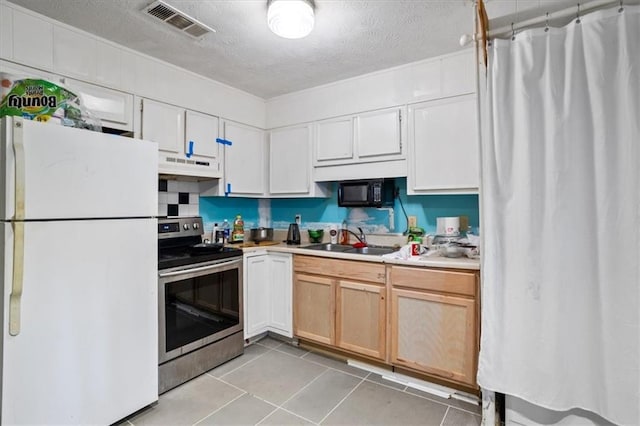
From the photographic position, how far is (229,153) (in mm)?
2957

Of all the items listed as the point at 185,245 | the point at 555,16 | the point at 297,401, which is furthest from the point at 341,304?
the point at 555,16

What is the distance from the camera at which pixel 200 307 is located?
2354mm

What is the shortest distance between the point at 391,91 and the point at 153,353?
2.50 metres

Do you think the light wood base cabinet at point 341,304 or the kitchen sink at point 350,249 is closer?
the light wood base cabinet at point 341,304

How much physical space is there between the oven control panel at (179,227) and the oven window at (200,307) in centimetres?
51

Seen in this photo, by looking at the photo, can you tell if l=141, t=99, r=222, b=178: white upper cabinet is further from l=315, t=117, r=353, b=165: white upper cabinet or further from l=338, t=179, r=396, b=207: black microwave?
l=338, t=179, r=396, b=207: black microwave

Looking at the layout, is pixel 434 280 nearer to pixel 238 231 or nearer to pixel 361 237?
pixel 361 237

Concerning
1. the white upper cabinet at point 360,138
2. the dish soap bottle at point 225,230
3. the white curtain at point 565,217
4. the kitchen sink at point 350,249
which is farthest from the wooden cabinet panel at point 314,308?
the white curtain at point 565,217

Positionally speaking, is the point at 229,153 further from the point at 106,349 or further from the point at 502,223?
the point at 502,223

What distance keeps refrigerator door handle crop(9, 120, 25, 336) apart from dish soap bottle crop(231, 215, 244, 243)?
1.77 m

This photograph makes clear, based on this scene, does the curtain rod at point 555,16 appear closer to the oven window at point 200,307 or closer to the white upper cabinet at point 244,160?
the white upper cabinet at point 244,160

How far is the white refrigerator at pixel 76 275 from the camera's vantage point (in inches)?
55.3

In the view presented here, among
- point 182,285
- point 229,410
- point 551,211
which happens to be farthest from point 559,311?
point 182,285

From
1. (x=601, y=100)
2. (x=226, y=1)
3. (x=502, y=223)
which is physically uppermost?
(x=226, y=1)
